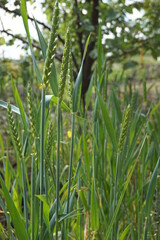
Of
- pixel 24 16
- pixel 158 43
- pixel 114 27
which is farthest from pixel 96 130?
pixel 158 43

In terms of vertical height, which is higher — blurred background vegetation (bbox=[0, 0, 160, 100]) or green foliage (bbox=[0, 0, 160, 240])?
blurred background vegetation (bbox=[0, 0, 160, 100])

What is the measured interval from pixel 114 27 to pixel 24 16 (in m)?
1.63

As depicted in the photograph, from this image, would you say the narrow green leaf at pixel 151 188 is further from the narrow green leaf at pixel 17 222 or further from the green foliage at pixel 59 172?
the narrow green leaf at pixel 17 222

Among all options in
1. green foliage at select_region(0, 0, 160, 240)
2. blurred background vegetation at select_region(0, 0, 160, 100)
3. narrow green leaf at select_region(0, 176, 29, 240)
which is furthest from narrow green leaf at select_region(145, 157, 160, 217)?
blurred background vegetation at select_region(0, 0, 160, 100)

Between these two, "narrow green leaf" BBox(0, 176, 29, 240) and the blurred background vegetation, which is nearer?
"narrow green leaf" BBox(0, 176, 29, 240)

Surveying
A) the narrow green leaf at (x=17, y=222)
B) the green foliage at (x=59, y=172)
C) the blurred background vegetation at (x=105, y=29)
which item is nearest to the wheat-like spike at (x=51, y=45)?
the green foliage at (x=59, y=172)

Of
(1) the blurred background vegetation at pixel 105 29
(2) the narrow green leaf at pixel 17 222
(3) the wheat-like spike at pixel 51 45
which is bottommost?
(2) the narrow green leaf at pixel 17 222

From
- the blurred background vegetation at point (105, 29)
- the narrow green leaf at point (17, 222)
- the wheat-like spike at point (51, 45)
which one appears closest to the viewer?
the wheat-like spike at point (51, 45)

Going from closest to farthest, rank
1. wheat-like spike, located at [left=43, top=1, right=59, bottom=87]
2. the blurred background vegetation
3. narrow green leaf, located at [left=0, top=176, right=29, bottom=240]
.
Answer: wheat-like spike, located at [left=43, top=1, right=59, bottom=87], narrow green leaf, located at [left=0, top=176, right=29, bottom=240], the blurred background vegetation

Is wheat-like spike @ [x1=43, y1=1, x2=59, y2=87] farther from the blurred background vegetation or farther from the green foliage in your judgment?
the blurred background vegetation

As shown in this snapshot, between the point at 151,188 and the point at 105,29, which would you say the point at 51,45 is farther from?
the point at 105,29

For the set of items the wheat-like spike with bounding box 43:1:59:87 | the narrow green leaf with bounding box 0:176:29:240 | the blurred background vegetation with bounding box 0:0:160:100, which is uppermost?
the blurred background vegetation with bounding box 0:0:160:100

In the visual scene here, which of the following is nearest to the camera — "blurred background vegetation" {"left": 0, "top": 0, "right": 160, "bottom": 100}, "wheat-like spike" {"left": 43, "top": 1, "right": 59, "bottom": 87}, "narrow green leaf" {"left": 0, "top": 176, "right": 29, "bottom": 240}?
"wheat-like spike" {"left": 43, "top": 1, "right": 59, "bottom": 87}

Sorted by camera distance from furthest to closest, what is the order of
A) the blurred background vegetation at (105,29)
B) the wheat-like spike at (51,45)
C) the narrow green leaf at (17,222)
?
the blurred background vegetation at (105,29)
the narrow green leaf at (17,222)
the wheat-like spike at (51,45)
